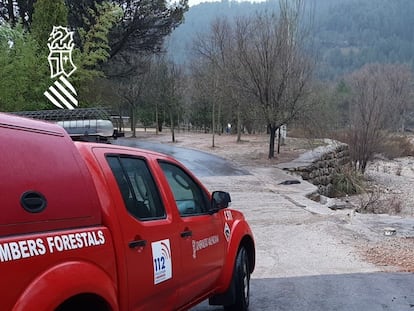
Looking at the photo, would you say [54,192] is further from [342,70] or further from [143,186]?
[342,70]

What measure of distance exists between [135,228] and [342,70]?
6160 inches

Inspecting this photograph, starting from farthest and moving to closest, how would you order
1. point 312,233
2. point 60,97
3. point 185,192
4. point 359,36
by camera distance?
point 359,36, point 312,233, point 60,97, point 185,192

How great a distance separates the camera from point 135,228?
370 cm

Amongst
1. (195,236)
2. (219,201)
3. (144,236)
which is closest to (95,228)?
(144,236)

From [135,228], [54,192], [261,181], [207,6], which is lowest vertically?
[261,181]

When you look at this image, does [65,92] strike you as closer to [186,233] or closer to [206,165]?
[186,233]

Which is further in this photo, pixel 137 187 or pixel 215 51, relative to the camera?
pixel 215 51

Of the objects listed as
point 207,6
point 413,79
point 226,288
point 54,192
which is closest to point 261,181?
point 226,288

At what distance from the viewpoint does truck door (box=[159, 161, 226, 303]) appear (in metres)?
4.48

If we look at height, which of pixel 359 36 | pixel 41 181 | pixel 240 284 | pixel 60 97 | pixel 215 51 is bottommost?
pixel 240 284

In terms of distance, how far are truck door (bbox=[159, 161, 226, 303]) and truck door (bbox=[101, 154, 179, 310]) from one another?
22 cm

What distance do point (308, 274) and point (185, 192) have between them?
3.58 meters

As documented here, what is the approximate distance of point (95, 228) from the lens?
3.25 metres

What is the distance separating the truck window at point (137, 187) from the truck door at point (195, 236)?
12.5 inches
